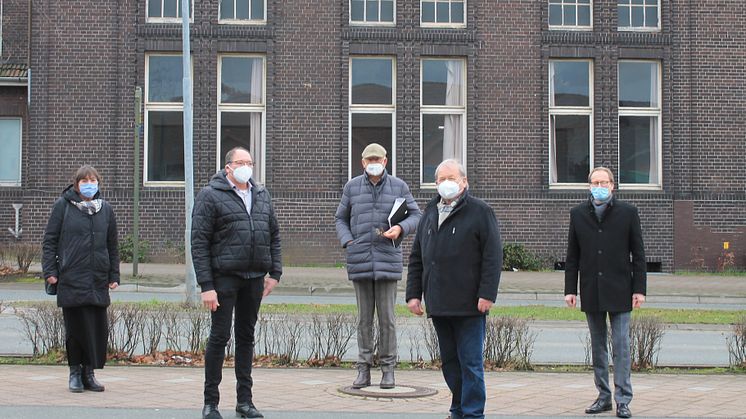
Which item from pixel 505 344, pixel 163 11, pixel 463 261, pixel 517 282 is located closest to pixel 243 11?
pixel 163 11

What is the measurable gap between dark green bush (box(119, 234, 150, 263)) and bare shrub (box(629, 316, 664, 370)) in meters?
16.0

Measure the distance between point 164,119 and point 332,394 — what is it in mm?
17378

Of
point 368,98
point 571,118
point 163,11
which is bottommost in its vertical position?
point 571,118

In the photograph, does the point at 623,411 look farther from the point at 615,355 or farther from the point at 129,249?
the point at 129,249

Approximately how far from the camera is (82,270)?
8.99 metres

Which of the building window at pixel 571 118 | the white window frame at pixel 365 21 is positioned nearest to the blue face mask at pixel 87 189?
the white window frame at pixel 365 21

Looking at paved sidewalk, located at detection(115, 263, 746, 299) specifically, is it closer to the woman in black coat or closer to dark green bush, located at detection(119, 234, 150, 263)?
dark green bush, located at detection(119, 234, 150, 263)

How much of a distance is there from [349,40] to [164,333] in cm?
1529

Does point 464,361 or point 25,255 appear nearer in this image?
point 464,361

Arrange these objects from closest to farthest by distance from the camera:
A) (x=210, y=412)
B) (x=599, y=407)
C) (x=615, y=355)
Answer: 1. (x=210, y=412)
2. (x=599, y=407)
3. (x=615, y=355)

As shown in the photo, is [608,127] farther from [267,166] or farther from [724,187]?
[267,166]

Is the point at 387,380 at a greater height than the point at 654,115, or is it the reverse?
the point at 654,115

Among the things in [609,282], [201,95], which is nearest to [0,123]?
[201,95]

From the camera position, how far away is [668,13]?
84.5 feet
